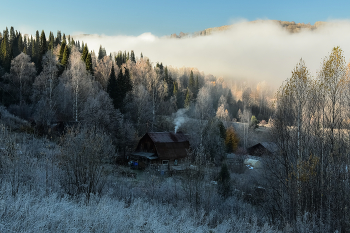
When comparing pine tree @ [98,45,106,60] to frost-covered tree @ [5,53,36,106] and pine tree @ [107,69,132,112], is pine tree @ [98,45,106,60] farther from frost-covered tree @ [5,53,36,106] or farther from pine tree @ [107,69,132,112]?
pine tree @ [107,69,132,112]

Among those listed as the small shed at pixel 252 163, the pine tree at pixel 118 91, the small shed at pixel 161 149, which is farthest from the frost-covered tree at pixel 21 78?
the small shed at pixel 252 163

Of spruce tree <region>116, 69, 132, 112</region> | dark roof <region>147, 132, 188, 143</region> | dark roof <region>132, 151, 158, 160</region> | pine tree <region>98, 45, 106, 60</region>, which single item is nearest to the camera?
dark roof <region>132, 151, 158, 160</region>

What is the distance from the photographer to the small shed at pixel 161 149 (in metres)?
29.5

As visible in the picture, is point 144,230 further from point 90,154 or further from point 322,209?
point 322,209

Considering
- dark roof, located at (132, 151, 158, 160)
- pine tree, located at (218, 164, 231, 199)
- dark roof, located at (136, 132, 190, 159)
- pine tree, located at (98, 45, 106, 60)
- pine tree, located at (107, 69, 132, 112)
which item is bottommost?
pine tree, located at (218, 164, 231, 199)

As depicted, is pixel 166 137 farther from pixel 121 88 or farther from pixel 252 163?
pixel 252 163

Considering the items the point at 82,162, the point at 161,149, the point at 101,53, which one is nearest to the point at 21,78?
the point at 161,149

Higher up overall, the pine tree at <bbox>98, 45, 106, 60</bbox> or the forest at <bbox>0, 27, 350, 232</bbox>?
the pine tree at <bbox>98, 45, 106, 60</bbox>

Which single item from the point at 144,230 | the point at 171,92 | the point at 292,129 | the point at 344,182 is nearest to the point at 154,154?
the point at 292,129

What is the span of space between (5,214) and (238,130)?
4844cm

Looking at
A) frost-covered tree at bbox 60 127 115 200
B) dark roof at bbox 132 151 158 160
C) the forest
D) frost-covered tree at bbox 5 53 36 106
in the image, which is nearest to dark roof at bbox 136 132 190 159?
dark roof at bbox 132 151 158 160

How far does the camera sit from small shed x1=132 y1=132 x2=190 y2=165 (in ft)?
96.6

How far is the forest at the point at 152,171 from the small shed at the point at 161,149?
159 centimetres

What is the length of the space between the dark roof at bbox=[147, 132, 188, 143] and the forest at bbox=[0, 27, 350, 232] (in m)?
1.50
